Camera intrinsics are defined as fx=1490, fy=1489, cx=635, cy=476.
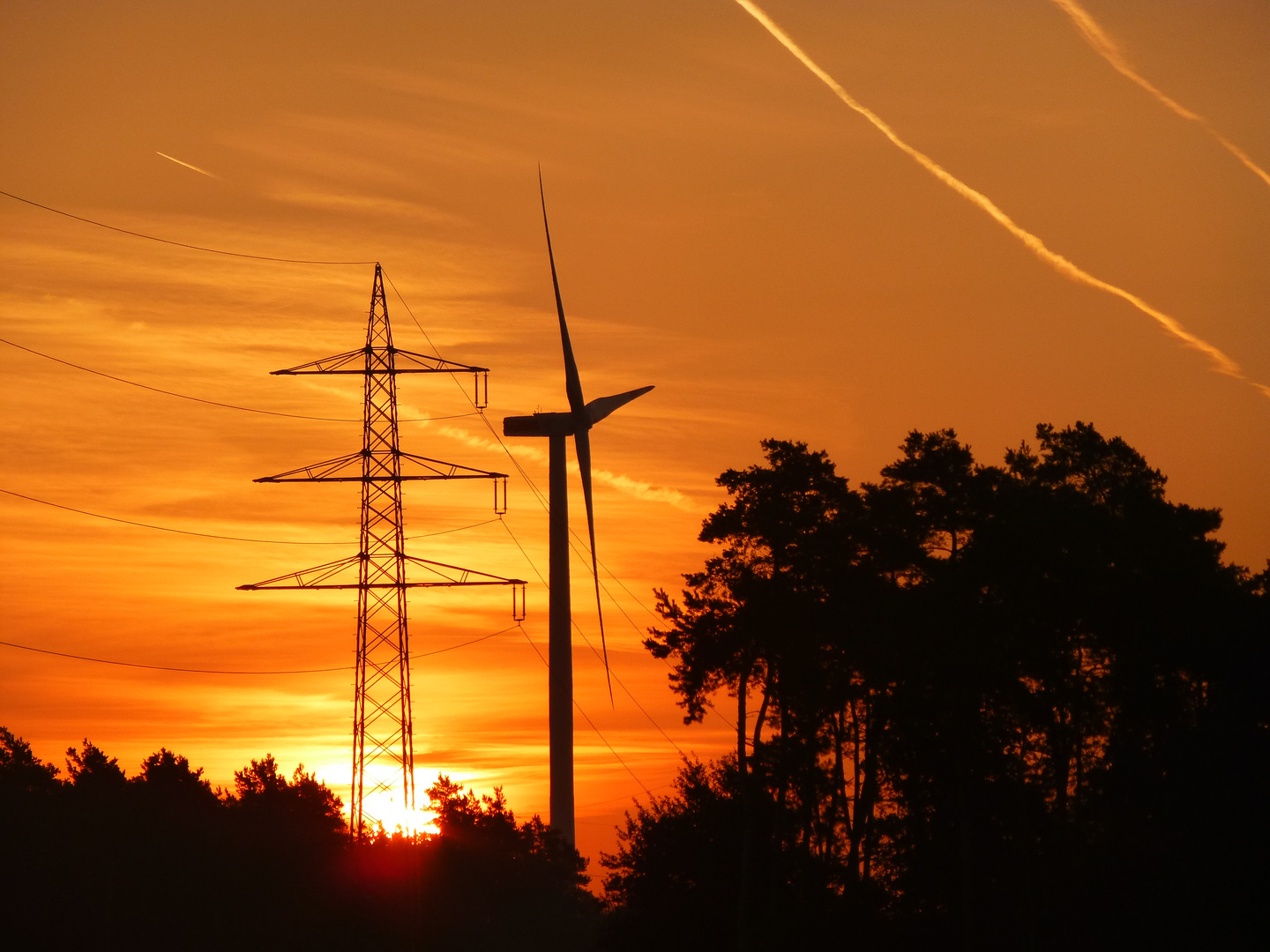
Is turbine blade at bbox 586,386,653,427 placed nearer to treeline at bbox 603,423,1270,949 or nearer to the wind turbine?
the wind turbine

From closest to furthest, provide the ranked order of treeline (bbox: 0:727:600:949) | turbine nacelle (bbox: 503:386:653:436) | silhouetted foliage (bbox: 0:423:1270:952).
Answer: silhouetted foliage (bbox: 0:423:1270:952), treeline (bbox: 0:727:600:949), turbine nacelle (bbox: 503:386:653:436)

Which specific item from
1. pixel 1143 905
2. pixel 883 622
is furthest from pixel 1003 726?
pixel 1143 905

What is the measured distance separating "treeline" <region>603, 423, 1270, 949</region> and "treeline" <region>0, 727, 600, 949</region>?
20.0 m

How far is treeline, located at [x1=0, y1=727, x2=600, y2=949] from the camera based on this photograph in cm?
7775

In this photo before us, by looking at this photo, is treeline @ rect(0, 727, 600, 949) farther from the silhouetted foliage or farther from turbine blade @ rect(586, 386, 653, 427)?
turbine blade @ rect(586, 386, 653, 427)

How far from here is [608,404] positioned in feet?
305

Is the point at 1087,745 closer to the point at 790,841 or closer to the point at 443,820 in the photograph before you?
the point at 790,841

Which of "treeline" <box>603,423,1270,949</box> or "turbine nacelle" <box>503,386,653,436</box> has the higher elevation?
"turbine nacelle" <box>503,386,653,436</box>

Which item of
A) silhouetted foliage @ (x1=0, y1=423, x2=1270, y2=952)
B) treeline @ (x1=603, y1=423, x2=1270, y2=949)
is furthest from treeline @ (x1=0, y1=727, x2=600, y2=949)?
treeline @ (x1=603, y1=423, x2=1270, y2=949)

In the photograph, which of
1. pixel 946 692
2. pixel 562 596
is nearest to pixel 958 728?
pixel 946 692

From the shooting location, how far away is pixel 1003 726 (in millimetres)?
61625

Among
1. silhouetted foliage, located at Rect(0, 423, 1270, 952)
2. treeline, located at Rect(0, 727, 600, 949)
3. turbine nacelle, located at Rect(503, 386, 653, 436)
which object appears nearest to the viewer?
silhouetted foliage, located at Rect(0, 423, 1270, 952)

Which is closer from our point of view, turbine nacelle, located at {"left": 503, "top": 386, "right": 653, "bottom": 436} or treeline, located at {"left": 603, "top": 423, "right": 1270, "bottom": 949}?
treeline, located at {"left": 603, "top": 423, "right": 1270, "bottom": 949}

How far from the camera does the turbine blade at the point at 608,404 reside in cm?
9094
